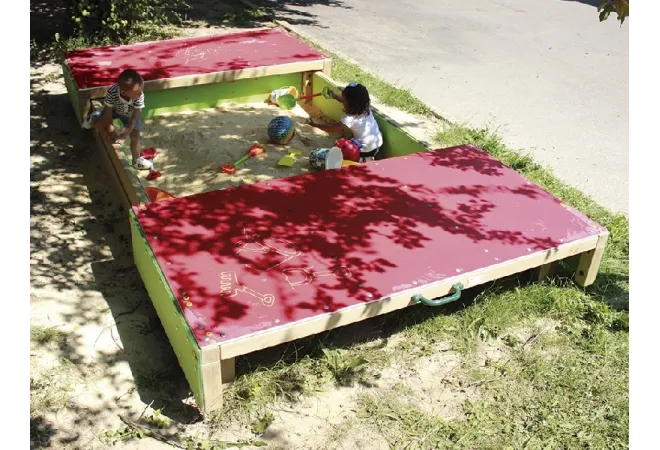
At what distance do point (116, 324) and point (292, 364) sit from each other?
3.75ft

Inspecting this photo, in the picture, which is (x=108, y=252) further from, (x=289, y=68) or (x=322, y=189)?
(x=289, y=68)

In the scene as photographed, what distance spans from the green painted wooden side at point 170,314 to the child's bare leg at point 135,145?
1447 mm

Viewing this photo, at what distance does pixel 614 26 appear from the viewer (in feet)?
38.4

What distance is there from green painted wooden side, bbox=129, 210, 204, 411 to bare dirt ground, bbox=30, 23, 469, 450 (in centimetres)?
22

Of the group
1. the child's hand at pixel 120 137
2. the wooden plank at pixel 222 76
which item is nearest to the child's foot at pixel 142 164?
the child's hand at pixel 120 137

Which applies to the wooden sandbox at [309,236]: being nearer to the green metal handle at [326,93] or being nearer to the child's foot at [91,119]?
the child's foot at [91,119]

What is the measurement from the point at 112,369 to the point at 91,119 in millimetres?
2728

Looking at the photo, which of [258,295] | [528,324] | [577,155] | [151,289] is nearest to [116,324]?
[151,289]

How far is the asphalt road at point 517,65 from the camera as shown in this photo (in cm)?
683

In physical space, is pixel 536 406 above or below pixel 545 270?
below

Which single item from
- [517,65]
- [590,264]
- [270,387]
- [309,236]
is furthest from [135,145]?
[517,65]

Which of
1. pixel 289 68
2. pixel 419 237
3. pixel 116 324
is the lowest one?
pixel 116 324

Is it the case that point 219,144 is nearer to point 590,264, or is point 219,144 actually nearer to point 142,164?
point 142,164

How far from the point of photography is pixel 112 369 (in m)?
3.71
